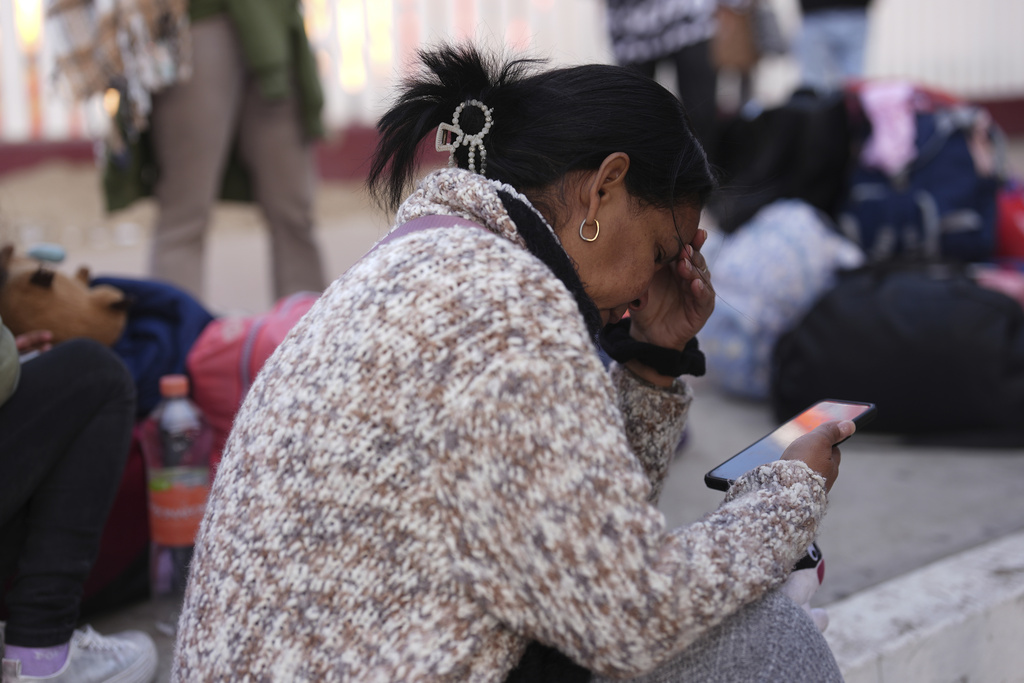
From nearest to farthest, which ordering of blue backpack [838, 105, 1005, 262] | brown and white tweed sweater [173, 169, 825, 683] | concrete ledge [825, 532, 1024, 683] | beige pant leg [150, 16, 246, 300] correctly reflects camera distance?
1. brown and white tweed sweater [173, 169, 825, 683]
2. concrete ledge [825, 532, 1024, 683]
3. beige pant leg [150, 16, 246, 300]
4. blue backpack [838, 105, 1005, 262]

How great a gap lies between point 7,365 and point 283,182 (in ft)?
5.97

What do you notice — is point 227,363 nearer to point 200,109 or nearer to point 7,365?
point 7,365

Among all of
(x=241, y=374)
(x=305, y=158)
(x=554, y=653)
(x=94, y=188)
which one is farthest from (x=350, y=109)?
(x=554, y=653)

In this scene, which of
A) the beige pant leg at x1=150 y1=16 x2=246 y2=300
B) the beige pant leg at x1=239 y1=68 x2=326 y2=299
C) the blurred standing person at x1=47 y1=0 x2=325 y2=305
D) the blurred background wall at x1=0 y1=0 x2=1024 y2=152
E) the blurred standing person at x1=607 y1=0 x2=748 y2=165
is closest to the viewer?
the blurred standing person at x1=47 y1=0 x2=325 y2=305

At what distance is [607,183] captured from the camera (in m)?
1.14

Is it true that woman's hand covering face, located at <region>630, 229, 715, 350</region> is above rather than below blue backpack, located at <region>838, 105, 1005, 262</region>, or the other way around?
above

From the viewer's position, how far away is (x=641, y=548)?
93 cm

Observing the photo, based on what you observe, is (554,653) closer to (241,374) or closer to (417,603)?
(417,603)

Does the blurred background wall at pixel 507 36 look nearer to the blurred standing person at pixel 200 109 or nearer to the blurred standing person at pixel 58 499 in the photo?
the blurred standing person at pixel 200 109

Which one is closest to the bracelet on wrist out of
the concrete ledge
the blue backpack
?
the concrete ledge

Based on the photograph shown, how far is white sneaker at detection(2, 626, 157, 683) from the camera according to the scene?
1.57 meters

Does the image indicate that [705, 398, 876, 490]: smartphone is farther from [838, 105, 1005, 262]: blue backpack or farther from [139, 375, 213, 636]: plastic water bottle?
[838, 105, 1005, 262]: blue backpack

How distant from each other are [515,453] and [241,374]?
1283mm

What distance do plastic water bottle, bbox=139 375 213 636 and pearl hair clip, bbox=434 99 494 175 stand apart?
1.05m
